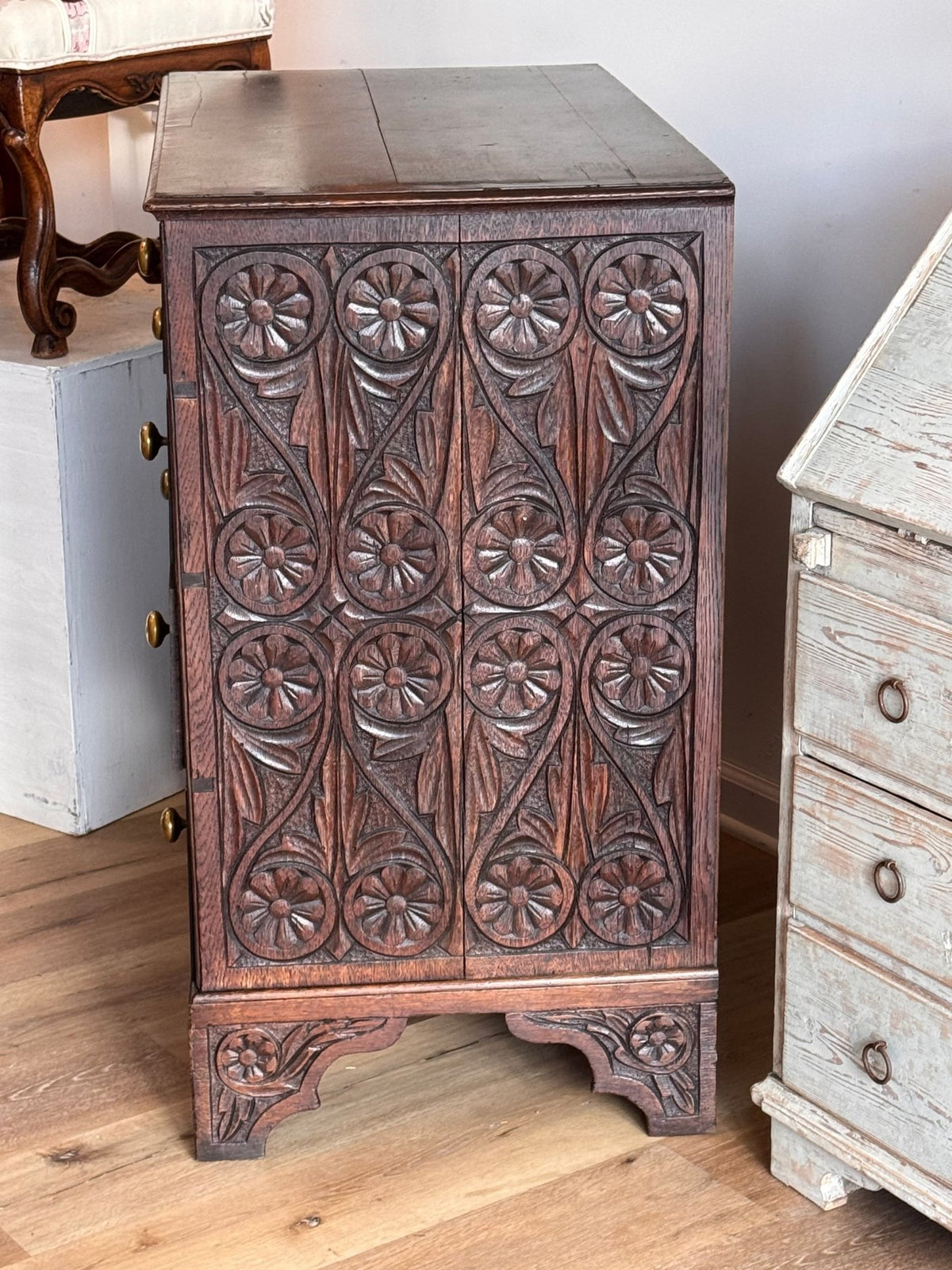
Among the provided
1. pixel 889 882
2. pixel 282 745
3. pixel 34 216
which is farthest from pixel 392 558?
pixel 34 216

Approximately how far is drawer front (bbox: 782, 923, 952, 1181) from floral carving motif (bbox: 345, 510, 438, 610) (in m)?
0.49

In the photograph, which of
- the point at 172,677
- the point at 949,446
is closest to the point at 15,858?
the point at 172,677

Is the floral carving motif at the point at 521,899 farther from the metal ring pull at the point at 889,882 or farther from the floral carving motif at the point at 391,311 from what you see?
the floral carving motif at the point at 391,311

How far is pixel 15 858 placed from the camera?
2.34 m

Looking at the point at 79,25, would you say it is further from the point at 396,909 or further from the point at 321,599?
the point at 396,909

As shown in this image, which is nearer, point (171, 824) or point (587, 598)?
point (587, 598)

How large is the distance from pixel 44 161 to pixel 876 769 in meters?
1.48

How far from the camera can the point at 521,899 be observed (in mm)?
1598

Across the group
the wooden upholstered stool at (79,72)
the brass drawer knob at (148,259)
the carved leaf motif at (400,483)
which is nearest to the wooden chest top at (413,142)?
the brass drawer knob at (148,259)

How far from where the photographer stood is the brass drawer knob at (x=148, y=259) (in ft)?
5.27

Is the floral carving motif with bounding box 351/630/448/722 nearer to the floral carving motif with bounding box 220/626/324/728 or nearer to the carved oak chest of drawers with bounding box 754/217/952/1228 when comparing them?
the floral carving motif with bounding box 220/626/324/728

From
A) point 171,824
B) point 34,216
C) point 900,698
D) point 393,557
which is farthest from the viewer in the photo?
point 34,216

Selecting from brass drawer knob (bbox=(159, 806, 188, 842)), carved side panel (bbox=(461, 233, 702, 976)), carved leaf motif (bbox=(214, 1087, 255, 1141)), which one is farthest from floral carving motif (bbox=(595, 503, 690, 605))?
carved leaf motif (bbox=(214, 1087, 255, 1141))

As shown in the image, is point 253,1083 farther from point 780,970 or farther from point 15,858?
point 15,858
